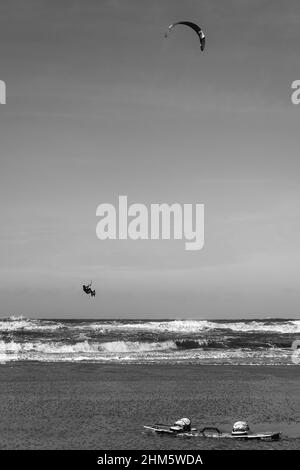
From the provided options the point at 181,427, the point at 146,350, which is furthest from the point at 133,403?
the point at 146,350

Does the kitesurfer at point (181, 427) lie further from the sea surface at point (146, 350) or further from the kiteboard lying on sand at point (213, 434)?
the sea surface at point (146, 350)

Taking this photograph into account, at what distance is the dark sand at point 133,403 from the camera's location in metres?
14.1

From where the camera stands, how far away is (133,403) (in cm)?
1942

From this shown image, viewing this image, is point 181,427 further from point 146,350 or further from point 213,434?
point 146,350

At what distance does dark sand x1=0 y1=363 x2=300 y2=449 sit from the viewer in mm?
14055

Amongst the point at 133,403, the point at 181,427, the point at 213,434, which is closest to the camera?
the point at 213,434

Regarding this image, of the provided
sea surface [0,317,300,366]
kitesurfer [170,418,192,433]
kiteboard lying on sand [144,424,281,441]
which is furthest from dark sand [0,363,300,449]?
sea surface [0,317,300,366]

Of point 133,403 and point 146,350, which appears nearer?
point 133,403

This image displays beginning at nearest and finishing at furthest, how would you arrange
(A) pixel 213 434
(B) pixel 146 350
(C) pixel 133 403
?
(A) pixel 213 434, (C) pixel 133 403, (B) pixel 146 350

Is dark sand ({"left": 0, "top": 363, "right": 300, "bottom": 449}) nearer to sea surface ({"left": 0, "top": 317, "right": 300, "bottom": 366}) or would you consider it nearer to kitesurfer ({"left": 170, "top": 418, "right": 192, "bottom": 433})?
kitesurfer ({"left": 170, "top": 418, "right": 192, "bottom": 433})
